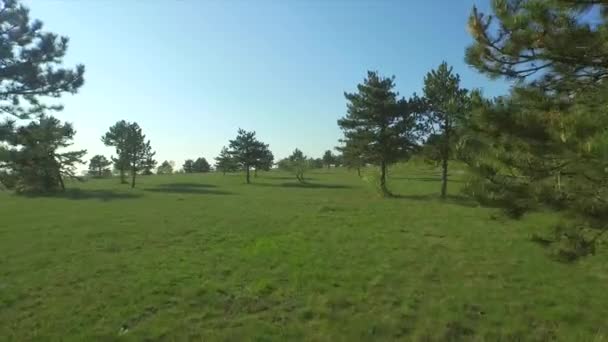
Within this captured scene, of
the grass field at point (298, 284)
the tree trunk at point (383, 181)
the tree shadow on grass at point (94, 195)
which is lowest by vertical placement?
the grass field at point (298, 284)

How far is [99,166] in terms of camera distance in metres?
71.1

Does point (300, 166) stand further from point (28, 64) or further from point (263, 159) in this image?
point (28, 64)

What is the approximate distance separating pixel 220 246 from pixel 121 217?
400 inches

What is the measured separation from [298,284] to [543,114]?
624cm

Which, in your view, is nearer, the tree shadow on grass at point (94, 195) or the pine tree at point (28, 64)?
the pine tree at point (28, 64)

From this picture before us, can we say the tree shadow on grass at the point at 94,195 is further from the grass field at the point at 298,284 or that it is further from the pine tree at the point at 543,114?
the pine tree at the point at 543,114

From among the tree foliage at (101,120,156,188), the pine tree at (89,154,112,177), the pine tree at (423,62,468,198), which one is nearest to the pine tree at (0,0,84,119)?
the pine tree at (423,62,468,198)

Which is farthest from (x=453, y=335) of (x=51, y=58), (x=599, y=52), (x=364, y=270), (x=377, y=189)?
(x=377, y=189)

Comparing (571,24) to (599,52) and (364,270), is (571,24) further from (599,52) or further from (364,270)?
(364,270)

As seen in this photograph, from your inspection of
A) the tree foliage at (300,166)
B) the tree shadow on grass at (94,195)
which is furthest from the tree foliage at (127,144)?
the tree foliage at (300,166)

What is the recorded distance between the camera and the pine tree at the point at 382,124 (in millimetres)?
29984

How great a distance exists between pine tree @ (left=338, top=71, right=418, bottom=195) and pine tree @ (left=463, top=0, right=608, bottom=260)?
84.1 feet

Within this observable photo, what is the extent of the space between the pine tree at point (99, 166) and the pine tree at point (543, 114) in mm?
75124

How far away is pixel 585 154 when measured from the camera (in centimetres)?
297
